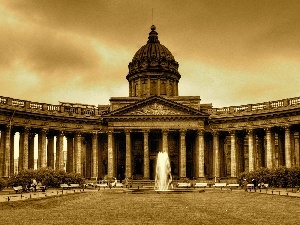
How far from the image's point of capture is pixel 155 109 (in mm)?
75250

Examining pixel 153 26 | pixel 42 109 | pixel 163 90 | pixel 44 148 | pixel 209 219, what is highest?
pixel 153 26

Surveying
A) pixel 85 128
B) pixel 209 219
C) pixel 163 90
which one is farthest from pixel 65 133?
pixel 209 219

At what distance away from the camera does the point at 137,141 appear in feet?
267

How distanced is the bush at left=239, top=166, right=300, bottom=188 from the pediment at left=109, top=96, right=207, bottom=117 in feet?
59.4

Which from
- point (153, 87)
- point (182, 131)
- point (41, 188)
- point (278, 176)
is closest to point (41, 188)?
point (41, 188)

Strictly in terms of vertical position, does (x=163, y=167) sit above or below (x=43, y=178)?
above

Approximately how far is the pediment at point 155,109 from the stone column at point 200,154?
340cm

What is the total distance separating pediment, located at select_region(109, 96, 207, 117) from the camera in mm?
74562

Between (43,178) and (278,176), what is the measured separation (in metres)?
27.9

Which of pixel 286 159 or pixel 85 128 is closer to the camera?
pixel 286 159

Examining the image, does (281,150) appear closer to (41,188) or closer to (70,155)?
(70,155)

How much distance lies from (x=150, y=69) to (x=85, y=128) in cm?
2204

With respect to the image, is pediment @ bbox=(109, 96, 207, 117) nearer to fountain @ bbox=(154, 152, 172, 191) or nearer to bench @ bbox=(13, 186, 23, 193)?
fountain @ bbox=(154, 152, 172, 191)

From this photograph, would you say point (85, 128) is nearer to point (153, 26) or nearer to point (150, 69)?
point (150, 69)
